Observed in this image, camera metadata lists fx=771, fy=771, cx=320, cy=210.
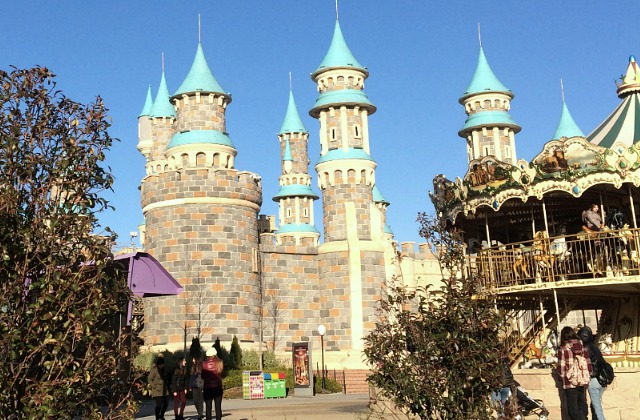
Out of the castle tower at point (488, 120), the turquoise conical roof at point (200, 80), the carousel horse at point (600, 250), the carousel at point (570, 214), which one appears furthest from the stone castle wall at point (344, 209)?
the carousel horse at point (600, 250)

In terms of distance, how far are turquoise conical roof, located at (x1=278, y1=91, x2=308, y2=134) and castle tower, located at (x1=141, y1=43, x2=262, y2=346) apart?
67.9ft

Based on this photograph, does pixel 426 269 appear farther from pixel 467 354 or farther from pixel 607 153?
pixel 467 354

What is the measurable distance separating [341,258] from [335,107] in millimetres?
6759

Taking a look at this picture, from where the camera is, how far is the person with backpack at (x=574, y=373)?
11.0m

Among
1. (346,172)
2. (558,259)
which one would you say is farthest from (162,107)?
(558,259)

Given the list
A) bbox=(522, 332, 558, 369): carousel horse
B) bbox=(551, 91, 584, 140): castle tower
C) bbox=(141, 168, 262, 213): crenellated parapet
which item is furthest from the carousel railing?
bbox=(551, 91, 584, 140): castle tower

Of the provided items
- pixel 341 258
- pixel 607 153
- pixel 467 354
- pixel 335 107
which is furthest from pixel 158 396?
→ pixel 335 107

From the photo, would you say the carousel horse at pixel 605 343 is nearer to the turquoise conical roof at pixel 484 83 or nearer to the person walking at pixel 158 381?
the person walking at pixel 158 381

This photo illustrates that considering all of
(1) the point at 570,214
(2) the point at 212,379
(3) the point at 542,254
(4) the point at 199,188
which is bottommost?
(2) the point at 212,379

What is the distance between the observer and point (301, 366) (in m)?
25.7

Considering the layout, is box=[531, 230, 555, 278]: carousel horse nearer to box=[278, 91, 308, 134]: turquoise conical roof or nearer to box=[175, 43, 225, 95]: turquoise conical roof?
box=[175, 43, 225, 95]: turquoise conical roof

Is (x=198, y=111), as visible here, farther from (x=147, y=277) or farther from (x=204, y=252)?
(x=147, y=277)

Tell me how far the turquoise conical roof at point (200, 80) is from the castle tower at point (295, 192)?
17.2 meters

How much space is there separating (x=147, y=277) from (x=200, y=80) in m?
18.6
